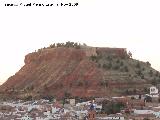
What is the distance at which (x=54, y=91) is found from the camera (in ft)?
184

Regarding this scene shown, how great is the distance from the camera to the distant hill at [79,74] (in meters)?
54.1

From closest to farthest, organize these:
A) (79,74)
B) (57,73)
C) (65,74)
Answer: (79,74) → (65,74) → (57,73)

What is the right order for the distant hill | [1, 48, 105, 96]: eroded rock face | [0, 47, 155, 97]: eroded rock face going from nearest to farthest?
1. the distant hill
2. [0, 47, 155, 97]: eroded rock face
3. [1, 48, 105, 96]: eroded rock face

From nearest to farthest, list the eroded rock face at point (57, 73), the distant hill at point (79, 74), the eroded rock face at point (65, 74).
Result: the distant hill at point (79, 74) < the eroded rock face at point (65, 74) < the eroded rock face at point (57, 73)

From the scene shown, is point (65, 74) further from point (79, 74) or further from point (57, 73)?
point (79, 74)

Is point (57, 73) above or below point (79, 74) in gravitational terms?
above

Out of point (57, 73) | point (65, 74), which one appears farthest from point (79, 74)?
point (57, 73)

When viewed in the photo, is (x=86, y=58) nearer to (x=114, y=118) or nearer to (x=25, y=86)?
(x=25, y=86)

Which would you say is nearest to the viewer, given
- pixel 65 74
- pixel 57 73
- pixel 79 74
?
pixel 79 74

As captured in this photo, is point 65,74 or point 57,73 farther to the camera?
point 57,73

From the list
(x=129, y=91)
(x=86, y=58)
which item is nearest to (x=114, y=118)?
(x=129, y=91)

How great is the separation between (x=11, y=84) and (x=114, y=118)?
35.6 meters

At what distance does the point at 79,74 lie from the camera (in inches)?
2302

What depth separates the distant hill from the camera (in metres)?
54.1
